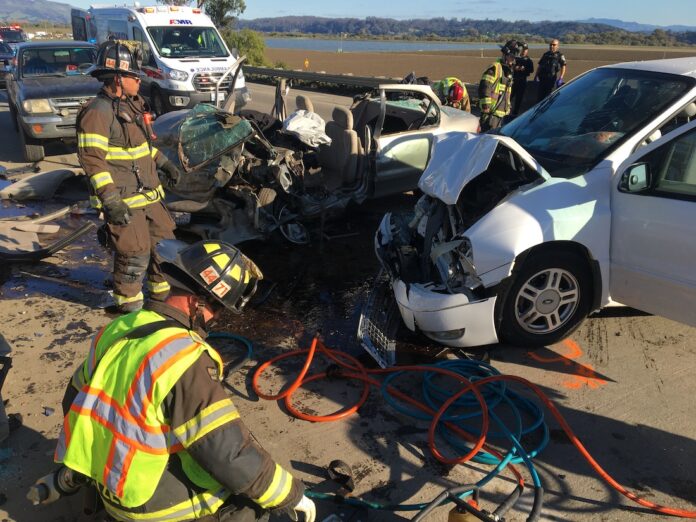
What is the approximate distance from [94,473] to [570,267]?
10.7ft

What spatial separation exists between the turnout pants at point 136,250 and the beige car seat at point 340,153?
2.41 meters

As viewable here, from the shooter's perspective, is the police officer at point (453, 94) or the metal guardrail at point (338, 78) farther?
the metal guardrail at point (338, 78)

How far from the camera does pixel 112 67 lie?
4.18 m

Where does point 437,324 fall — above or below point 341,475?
above

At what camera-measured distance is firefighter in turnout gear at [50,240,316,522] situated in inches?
Result: 68.8

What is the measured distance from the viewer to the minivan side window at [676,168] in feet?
11.9

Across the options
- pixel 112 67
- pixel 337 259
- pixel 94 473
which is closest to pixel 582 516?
pixel 94 473

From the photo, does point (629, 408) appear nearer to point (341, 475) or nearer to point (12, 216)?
point (341, 475)

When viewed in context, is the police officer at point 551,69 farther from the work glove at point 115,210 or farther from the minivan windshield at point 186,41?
the work glove at point 115,210

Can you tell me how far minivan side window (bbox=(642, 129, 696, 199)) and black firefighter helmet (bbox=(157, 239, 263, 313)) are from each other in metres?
2.96

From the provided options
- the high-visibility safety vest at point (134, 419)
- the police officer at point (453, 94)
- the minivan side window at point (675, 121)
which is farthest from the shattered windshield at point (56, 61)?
the high-visibility safety vest at point (134, 419)

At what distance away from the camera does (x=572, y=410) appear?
140 inches

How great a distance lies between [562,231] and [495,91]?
21.8 feet

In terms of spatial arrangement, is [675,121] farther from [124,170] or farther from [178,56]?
[178,56]
